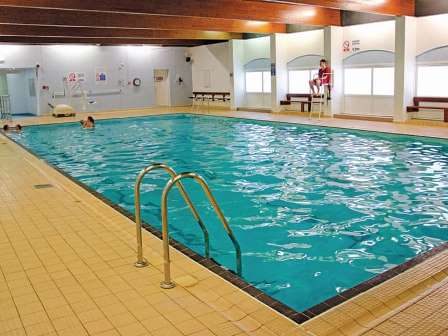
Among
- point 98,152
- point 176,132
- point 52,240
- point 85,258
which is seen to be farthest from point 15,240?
point 176,132

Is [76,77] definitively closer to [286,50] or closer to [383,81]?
[286,50]

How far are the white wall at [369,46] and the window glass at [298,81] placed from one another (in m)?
2.03

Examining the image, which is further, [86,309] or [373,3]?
[373,3]

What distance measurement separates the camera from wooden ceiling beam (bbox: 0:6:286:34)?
478 inches

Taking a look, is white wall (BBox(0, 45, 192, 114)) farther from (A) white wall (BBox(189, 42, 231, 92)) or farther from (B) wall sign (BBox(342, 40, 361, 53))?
(B) wall sign (BBox(342, 40, 361, 53))

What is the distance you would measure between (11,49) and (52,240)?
17679 millimetres

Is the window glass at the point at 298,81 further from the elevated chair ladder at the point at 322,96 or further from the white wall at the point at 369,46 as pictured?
the white wall at the point at 369,46

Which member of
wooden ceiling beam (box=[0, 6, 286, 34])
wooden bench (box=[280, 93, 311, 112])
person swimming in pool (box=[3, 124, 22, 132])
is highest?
wooden ceiling beam (box=[0, 6, 286, 34])

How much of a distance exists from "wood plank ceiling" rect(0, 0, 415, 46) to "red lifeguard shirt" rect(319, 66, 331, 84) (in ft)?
4.45

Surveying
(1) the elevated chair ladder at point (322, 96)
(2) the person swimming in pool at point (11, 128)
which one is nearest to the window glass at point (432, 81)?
(1) the elevated chair ladder at point (322, 96)

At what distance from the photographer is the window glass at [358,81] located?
14.7 meters

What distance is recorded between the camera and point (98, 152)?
10867 mm

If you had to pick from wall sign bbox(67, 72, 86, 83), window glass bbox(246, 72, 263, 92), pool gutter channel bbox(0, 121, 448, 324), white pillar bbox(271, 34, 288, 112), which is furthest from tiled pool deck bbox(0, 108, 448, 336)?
wall sign bbox(67, 72, 86, 83)

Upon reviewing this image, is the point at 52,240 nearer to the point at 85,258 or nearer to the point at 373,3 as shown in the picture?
the point at 85,258
